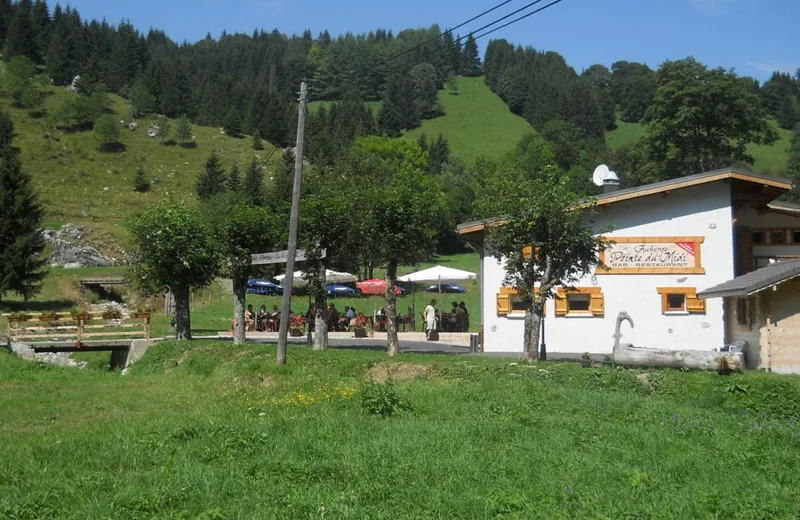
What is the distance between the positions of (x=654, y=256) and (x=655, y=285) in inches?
39.2

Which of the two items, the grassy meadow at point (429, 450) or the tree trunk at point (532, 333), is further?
the tree trunk at point (532, 333)

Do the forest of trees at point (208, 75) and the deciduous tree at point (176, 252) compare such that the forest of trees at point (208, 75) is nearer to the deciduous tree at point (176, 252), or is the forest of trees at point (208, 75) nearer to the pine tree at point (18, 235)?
the pine tree at point (18, 235)

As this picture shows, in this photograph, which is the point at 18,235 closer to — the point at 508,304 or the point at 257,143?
the point at 508,304

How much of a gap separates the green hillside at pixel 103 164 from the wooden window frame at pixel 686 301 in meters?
55.1

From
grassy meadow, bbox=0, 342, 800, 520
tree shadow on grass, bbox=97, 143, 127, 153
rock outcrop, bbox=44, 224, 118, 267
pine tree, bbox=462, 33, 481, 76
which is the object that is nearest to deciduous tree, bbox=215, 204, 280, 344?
grassy meadow, bbox=0, 342, 800, 520

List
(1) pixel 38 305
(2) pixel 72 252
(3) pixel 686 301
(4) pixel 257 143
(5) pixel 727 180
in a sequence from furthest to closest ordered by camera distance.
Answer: (4) pixel 257 143, (2) pixel 72 252, (1) pixel 38 305, (3) pixel 686 301, (5) pixel 727 180

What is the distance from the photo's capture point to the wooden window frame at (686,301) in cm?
2741

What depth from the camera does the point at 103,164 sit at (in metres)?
103

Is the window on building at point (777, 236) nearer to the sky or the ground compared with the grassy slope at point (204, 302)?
nearer to the sky

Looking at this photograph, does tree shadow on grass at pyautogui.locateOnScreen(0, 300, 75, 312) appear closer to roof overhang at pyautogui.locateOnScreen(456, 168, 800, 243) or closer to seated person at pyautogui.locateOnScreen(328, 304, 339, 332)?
seated person at pyautogui.locateOnScreen(328, 304, 339, 332)

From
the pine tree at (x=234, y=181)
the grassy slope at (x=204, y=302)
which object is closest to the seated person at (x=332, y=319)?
the grassy slope at (x=204, y=302)

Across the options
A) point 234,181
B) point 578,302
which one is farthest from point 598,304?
point 234,181

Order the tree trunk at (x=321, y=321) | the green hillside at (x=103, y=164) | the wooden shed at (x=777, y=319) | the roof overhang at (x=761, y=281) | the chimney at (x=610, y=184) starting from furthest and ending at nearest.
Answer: the green hillside at (x=103, y=164) < the chimney at (x=610, y=184) < the tree trunk at (x=321, y=321) < the wooden shed at (x=777, y=319) < the roof overhang at (x=761, y=281)

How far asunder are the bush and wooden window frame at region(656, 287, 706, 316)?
56.4 feet
